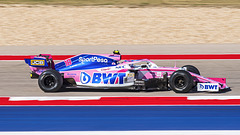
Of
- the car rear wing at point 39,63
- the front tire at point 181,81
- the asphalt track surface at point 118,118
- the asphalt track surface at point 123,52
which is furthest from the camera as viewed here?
the car rear wing at point 39,63

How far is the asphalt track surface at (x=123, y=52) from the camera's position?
905 centimetres

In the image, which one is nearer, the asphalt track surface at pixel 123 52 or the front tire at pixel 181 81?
the front tire at pixel 181 81

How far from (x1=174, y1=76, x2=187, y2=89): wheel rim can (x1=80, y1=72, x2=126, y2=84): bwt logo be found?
3.66 ft

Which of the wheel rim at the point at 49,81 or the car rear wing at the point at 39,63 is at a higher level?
the car rear wing at the point at 39,63

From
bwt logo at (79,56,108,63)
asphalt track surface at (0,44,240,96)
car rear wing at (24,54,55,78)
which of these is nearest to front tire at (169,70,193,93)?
asphalt track surface at (0,44,240,96)

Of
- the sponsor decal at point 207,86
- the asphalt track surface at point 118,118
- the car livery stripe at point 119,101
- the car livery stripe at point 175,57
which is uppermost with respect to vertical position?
the car livery stripe at point 175,57

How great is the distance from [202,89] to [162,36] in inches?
492

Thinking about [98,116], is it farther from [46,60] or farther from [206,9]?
[206,9]

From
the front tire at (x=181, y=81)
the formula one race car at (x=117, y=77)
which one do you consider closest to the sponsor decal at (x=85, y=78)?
the formula one race car at (x=117, y=77)

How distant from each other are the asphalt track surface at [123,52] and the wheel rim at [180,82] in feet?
0.72

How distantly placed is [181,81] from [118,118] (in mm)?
2108

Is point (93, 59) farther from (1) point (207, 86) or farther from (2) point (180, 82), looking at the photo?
(1) point (207, 86)

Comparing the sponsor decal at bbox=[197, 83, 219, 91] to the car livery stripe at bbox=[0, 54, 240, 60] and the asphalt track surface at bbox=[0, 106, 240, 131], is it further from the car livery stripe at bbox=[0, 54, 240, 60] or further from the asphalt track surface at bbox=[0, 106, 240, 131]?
the car livery stripe at bbox=[0, 54, 240, 60]

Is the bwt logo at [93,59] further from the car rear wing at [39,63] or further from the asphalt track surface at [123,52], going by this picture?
the car rear wing at [39,63]
